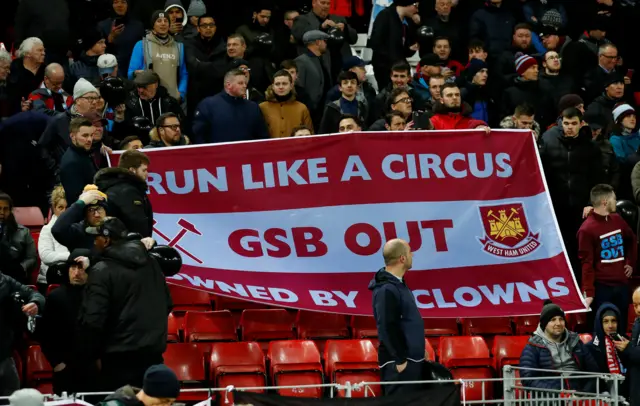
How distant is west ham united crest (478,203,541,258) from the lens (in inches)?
515

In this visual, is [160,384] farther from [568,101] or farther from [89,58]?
[568,101]

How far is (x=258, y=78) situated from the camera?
16.7m

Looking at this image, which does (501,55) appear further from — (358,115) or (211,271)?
(211,271)

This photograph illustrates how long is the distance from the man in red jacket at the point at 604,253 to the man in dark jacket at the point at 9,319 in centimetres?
538

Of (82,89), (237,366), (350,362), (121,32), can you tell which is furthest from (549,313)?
(121,32)

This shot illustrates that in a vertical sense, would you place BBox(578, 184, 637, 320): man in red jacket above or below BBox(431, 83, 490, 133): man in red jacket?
below

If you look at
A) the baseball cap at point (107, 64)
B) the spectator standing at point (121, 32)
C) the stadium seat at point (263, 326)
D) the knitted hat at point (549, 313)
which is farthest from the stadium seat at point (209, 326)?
the spectator standing at point (121, 32)

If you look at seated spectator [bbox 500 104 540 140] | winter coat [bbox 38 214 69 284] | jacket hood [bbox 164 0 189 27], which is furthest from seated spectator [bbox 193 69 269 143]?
winter coat [bbox 38 214 69 284]

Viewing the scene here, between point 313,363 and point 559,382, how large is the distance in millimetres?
2078

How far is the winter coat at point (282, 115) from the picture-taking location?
14.9 meters

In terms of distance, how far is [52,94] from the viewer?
1468cm

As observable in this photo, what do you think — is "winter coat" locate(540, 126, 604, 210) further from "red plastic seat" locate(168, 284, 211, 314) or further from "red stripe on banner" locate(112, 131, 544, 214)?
"red plastic seat" locate(168, 284, 211, 314)

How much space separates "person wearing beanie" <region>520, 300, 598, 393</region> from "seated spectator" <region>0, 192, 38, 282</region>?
4359 millimetres

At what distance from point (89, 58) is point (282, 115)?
2.56 metres
